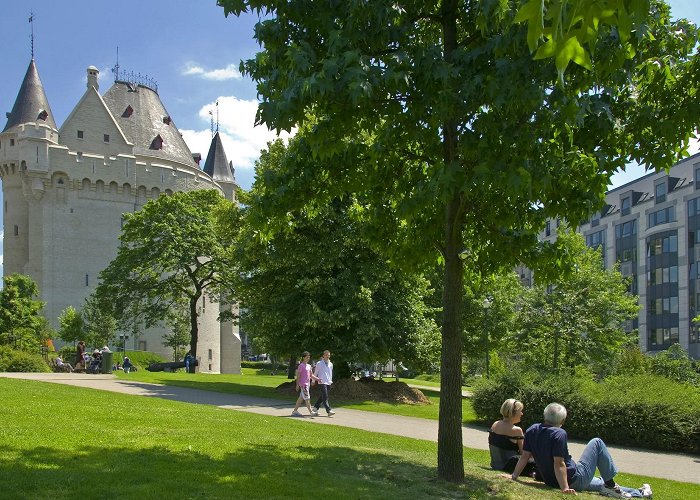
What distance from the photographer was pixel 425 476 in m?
9.46

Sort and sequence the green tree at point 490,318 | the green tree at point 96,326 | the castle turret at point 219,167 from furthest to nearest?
the castle turret at point 219,167, the green tree at point 96,326, the green tree at point 490,318

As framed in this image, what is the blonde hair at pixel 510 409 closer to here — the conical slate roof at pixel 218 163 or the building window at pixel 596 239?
the building window at pixel 596 239

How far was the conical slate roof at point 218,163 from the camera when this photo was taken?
3607 inches

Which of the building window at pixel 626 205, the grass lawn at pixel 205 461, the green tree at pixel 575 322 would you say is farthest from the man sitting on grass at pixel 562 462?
the building window at pixel 626 205

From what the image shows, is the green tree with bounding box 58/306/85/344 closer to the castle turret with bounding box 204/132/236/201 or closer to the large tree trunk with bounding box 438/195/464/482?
the castle turret with bounding box 204/132/236/201

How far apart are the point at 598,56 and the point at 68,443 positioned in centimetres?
835

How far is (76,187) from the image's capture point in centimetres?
7069

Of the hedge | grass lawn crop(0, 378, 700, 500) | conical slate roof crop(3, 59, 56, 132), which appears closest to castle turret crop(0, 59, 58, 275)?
conical slate roof crop(3, 59, 56, 132)

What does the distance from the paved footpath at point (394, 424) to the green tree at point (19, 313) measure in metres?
18.4

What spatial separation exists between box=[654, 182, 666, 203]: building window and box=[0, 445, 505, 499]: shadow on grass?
2541 inches

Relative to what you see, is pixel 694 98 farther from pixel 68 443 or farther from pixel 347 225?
pixel 347 225

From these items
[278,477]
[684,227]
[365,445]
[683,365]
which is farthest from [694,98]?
[684,227]

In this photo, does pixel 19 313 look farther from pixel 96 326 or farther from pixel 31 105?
pixel 31 105

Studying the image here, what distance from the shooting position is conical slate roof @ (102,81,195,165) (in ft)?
255
